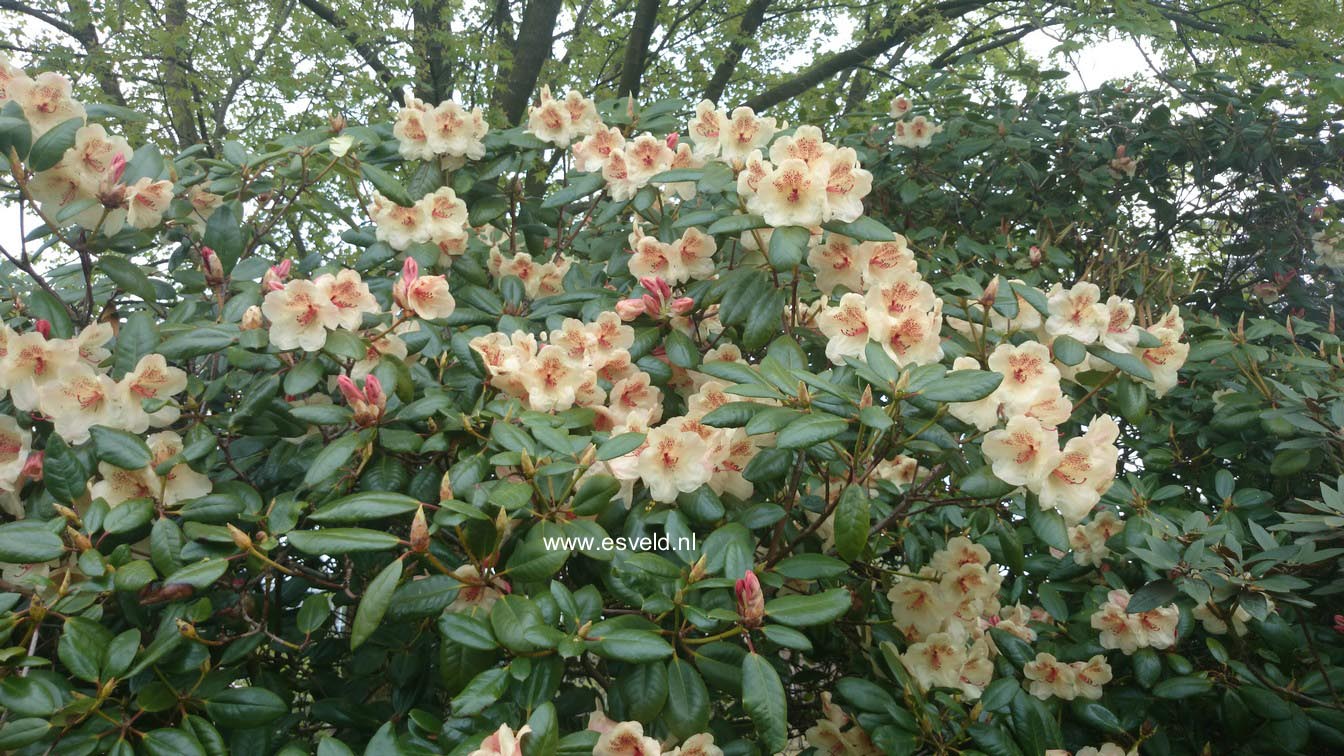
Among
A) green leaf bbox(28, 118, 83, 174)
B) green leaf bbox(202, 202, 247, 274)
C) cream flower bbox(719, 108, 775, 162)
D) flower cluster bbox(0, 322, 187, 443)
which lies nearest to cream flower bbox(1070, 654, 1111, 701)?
cream flower bbox(719, 108, 775, 162)

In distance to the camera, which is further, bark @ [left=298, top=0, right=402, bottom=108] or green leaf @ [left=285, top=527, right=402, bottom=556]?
bark @ [left=298, top=0, right=402, bottom=108]

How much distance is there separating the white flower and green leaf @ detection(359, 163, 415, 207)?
0.37 metres

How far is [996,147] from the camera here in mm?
3141

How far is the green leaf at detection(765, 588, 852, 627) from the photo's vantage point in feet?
3.78

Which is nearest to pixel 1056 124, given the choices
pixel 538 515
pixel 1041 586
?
pixel 1041 586

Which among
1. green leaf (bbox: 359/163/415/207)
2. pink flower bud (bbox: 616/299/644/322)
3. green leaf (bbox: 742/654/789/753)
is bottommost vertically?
green leaf (bbox: 742/654/789/753)

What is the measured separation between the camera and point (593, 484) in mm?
1245

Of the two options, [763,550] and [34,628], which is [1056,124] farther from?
[34,628]

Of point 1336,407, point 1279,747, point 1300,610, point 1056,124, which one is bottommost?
point 1279,747

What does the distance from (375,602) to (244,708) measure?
334 mm

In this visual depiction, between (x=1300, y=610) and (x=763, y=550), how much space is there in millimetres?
1141

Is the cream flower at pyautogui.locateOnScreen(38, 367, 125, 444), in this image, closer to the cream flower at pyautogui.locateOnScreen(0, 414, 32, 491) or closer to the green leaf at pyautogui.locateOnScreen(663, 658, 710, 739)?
the cream flower at pyautogui.locateOnScreen(0, 414, 32, 491)

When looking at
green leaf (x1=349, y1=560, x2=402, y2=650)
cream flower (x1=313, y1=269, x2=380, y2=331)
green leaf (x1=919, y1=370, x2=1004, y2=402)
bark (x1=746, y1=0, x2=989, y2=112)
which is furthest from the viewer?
bark (x1=746, y1=0, x2=989, y2=112)

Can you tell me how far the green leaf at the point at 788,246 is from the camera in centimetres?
146
